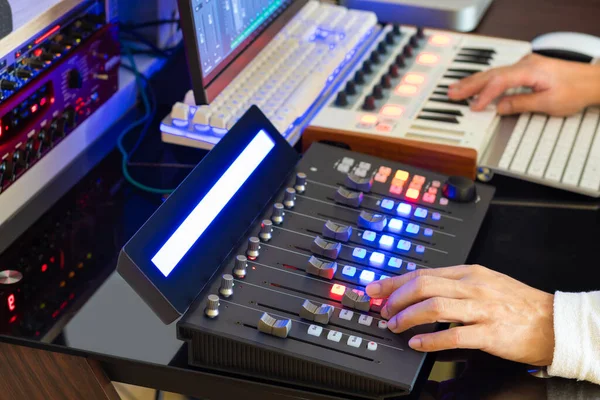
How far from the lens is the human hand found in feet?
3.34

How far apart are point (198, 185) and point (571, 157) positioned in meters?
0.68

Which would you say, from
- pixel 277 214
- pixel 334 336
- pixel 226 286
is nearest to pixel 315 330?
pixel 334 336

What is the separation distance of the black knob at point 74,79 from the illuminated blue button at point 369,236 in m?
0.54

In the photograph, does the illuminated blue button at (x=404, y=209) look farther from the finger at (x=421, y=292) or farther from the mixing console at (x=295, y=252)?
the finger at (x=421, y=292)

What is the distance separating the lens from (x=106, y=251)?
1.23 m

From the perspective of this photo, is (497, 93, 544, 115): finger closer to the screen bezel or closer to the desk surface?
the desk surface

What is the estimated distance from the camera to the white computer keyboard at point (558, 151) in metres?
1.37

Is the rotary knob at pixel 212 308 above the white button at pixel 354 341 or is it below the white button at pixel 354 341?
above

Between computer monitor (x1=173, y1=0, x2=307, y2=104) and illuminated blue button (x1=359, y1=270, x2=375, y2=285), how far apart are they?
0.38 metres

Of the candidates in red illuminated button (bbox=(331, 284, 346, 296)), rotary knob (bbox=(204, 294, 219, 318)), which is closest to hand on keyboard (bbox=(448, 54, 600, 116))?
red illuminated button (bbox=(331, 284, 346, 296))

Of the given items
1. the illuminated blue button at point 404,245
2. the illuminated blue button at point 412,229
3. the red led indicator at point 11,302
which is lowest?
the red led indicator at point 11,302

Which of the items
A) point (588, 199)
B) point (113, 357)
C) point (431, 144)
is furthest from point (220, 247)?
point (588, 199)

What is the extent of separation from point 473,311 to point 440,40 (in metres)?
0.87

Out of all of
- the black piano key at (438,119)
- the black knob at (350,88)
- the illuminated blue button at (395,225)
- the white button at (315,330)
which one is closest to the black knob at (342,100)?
the black knob at (350,88)
